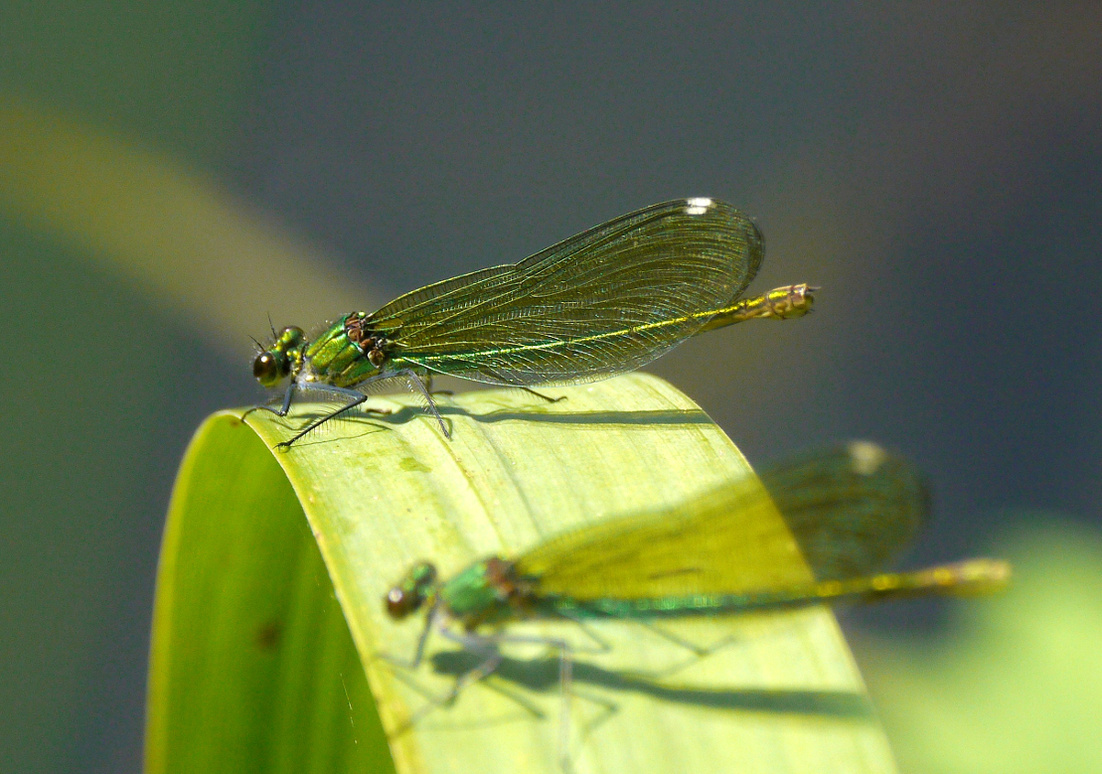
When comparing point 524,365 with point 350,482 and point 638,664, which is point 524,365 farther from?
point 638,664

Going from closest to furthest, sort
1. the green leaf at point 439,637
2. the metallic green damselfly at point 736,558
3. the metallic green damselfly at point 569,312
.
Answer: the green leaf at point 439,637 < the metallic green damselfly at point 736,558 < the metallic green damselfly at point 569,312

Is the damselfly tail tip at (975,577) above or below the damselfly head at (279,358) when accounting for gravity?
below

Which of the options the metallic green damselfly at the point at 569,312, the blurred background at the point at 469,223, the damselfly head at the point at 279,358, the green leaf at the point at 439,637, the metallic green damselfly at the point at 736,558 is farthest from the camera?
the blurred background at the point at 469,223

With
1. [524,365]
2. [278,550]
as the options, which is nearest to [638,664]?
[278,550]

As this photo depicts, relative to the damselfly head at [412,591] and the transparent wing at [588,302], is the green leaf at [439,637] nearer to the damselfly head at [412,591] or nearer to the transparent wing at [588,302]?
the damselfly head at [412,591]

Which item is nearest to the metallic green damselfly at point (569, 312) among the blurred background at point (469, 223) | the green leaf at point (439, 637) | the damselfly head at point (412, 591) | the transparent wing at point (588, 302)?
the transparent wing at point (588, 302)

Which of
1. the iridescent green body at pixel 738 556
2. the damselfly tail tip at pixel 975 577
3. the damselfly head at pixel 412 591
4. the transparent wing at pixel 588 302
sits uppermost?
the transparent wing at pixel 588 302

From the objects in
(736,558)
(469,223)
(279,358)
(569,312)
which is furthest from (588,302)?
(469,223)
